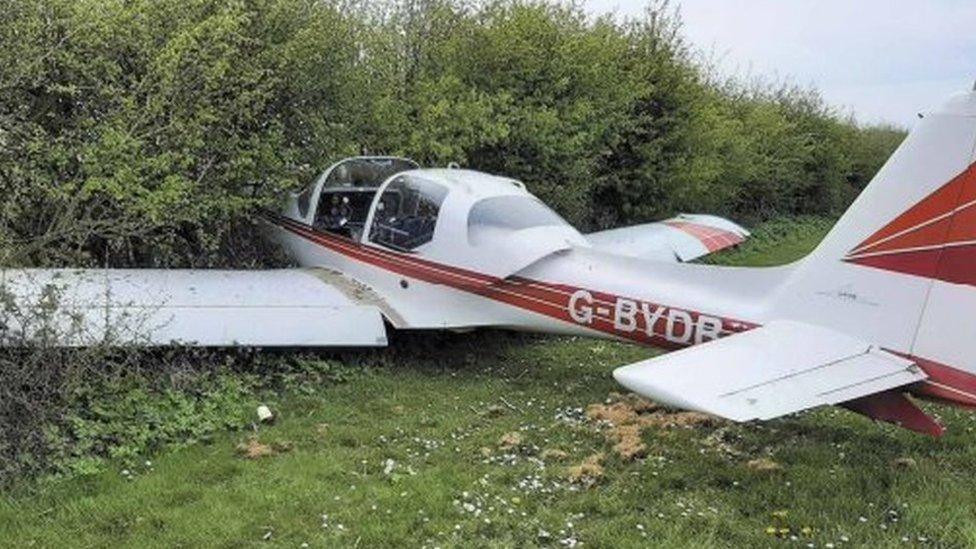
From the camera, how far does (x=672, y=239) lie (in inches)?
466

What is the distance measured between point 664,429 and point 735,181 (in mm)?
15391

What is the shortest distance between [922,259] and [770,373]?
131cm

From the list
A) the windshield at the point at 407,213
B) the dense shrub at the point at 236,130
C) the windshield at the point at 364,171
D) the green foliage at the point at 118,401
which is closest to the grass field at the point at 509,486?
the green foliage at the point at 118,401

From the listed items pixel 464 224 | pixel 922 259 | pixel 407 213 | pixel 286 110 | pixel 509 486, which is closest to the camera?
pixel 922 259

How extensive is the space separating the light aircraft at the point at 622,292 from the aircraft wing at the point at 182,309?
0.06 ft

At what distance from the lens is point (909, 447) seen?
6.08 m

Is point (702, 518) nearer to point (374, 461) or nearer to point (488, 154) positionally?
point (374, 461)

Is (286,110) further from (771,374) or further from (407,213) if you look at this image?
(771,374)

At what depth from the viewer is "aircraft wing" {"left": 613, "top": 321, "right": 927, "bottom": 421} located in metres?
4.47

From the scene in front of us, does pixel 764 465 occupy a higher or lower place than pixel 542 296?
lower

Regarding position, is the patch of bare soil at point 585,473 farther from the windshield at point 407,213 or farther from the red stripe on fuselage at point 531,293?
the windshield at point 407,213

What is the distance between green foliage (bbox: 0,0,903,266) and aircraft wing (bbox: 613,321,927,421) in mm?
4317

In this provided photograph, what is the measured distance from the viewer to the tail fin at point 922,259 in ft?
16.7

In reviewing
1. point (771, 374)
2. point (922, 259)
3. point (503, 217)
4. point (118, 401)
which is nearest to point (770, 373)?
point (771, 374)
